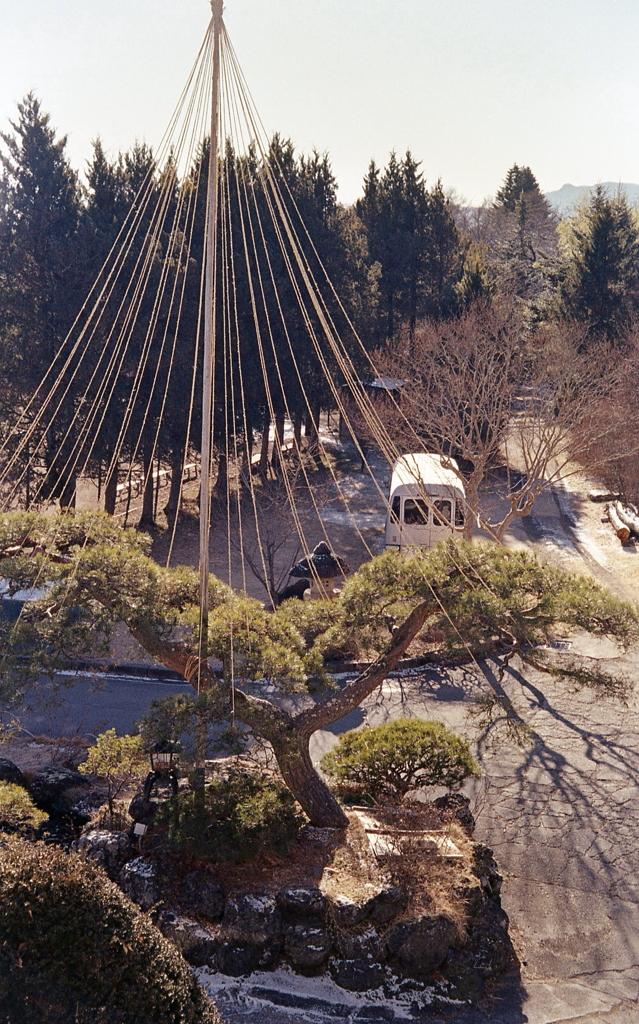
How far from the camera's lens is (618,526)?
22.0 m

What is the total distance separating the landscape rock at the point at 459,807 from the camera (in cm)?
947

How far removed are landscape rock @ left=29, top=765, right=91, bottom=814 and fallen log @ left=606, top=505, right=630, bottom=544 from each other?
15618 mm

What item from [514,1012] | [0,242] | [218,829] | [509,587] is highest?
[0,242]

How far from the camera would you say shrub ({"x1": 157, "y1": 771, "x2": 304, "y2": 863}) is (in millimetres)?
7902

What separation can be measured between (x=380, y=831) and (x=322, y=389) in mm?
20680

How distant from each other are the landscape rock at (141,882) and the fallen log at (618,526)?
16606mm

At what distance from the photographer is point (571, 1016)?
7383mm

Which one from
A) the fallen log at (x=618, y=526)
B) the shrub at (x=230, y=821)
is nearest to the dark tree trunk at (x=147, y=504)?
the fallen log at (x=618, y=526)

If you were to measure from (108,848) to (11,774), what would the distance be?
2422 mm

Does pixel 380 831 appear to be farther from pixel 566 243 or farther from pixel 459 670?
pixel 566 243

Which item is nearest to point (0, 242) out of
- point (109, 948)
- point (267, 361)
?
point (267, 361)

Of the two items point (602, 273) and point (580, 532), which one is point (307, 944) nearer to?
point (580, 532)

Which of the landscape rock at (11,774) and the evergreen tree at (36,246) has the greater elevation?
the evergreen tree at (36,246)

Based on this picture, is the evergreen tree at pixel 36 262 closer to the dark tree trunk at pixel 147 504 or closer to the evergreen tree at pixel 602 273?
the dark tree trunk at pixel 147 504
